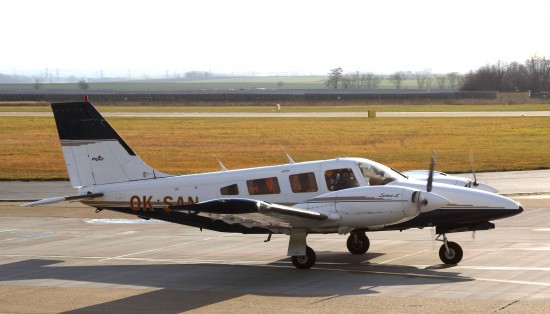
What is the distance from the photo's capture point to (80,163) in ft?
79.4

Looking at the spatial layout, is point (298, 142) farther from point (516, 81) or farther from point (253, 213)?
point (516, 81)

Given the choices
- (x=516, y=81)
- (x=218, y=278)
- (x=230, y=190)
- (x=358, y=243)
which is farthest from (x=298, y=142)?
(x=516, y=81)

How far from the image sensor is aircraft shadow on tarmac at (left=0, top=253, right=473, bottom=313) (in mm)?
18906

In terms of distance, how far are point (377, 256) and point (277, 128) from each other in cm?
5939

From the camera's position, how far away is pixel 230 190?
888 inches

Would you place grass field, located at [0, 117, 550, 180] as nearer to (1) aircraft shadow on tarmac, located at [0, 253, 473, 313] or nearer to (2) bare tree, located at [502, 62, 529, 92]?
(1) aircraft shadow on tarmac, located at [0, 253, 473, 313]

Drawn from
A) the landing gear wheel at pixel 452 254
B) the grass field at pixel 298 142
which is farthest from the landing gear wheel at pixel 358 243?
the grass field at pixel 298 142

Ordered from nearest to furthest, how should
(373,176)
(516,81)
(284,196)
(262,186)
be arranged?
(373,176)
(284,196)
(262,186)
(516,81)

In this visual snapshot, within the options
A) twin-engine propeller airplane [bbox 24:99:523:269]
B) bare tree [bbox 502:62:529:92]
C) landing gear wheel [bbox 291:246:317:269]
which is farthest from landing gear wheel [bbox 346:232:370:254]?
bare tree [bbox 502:62:529:92]

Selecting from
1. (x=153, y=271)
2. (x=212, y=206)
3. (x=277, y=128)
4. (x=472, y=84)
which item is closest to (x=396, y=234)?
(x=153, y=271)

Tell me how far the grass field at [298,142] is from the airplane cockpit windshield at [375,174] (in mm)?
27152

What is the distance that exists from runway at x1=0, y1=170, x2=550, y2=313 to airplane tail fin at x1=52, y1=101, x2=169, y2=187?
2.29 meters

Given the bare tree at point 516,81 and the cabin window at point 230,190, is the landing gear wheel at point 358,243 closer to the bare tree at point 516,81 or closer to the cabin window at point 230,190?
the cabin window at point 230,190

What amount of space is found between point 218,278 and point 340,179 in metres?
3.72
